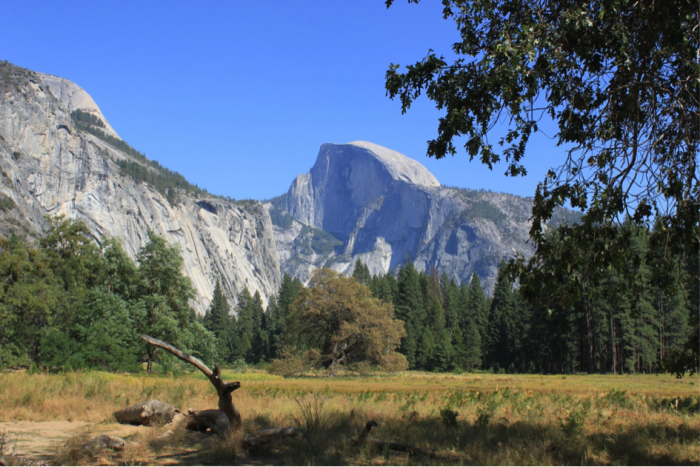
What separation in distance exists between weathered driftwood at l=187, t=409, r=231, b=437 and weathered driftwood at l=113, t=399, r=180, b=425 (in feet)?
1.95

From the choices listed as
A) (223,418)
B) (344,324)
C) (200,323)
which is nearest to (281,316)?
(200,323)

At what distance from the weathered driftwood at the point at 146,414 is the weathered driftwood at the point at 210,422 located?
1.95 ft

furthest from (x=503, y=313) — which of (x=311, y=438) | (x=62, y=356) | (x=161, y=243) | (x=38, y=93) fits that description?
(x=38, y=93)

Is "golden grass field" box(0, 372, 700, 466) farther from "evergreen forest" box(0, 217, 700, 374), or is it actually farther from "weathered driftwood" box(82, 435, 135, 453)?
"evergreen forest" box(0, 217, 700, 374)

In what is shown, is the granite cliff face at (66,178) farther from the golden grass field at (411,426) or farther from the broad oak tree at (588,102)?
the broad oak tree at (588,102)

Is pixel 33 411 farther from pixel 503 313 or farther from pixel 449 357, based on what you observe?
pixel 503 313

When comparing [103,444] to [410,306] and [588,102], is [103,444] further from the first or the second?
[410,306]

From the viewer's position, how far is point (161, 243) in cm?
3834

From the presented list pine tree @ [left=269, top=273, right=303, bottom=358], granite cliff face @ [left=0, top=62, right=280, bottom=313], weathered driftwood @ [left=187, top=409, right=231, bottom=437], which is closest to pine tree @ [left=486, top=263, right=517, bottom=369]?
pine tree @ [left=269, top=273, right=303, bottom=358]

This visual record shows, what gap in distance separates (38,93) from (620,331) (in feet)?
525

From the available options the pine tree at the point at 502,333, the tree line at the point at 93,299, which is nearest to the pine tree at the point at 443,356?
the pine tree at the point at 502,333

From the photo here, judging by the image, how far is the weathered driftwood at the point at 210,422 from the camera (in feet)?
30.6

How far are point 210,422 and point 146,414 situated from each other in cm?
191

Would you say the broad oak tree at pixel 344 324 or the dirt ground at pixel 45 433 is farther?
the broad oak tree at pixel 344 324
